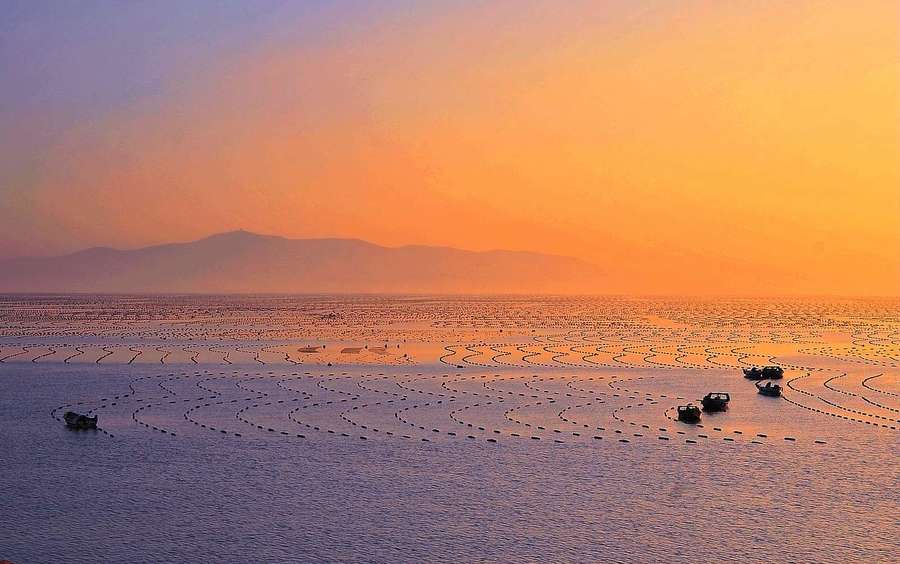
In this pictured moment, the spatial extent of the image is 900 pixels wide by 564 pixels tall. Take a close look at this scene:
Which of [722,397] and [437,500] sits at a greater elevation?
[722,397]

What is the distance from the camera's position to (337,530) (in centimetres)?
3103

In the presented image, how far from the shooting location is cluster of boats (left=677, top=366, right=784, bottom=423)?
53.1 metres

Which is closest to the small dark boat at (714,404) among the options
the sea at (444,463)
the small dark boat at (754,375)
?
the sea at (444,463)

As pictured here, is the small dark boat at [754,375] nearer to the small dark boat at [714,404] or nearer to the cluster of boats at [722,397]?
the cluster of boats at [722,397]

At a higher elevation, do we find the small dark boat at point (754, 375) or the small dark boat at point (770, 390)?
the small dark boat at point (754, 375)

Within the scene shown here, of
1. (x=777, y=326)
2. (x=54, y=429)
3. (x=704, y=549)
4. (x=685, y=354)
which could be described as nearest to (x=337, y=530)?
(x=704, y=549)

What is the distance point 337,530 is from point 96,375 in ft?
176

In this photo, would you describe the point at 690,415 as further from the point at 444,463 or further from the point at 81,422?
the point at 81,422

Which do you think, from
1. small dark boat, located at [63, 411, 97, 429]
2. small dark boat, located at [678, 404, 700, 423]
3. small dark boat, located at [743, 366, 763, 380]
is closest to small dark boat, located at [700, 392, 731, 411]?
small dark boat, located at [678, 404, 700, 423]

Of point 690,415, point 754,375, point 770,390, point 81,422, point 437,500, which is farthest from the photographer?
point 754,375

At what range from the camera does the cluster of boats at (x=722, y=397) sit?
53.1 meters

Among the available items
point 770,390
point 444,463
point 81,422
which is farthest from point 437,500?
point 770,390

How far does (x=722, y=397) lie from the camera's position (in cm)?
6169

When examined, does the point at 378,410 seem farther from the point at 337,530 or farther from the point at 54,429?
the point at 337,530
